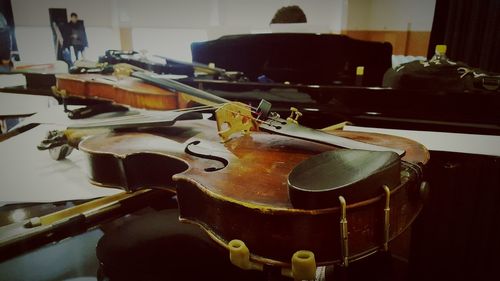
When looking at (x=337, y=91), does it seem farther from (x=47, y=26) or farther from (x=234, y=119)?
(x=47, y=26)

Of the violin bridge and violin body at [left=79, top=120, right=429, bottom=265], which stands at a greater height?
the violin bridge

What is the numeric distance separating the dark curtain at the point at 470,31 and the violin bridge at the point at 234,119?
251 centimetres

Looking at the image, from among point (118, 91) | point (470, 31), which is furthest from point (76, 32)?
point (470, 31)

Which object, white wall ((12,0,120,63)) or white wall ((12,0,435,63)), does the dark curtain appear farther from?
white wall ((12,0,120,63))

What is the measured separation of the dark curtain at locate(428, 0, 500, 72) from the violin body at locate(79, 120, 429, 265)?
2437 millimetres

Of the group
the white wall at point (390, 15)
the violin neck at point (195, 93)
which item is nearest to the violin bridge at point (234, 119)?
the violin neck at point (195, 93)

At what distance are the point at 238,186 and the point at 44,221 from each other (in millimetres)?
432

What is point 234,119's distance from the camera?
40.7 inches

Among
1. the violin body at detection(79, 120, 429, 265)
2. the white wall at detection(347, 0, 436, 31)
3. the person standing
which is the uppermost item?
the white wall at detection(347, 0, 436, 31)

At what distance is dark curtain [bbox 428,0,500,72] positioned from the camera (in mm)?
2756

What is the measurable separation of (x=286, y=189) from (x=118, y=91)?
141 cm

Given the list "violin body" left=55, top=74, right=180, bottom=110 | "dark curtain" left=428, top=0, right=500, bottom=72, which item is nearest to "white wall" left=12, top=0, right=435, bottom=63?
"violin body" left=55, top=74, right=180, bottom=110

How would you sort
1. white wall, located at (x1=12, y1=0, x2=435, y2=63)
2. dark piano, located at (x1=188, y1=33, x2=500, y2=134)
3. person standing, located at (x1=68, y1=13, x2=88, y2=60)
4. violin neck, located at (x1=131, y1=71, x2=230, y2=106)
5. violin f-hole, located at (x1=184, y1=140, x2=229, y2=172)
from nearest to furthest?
violin f-hole, located at (x1=184, y1=140, x2=229, y2=172) → violin neck, located at (x1=131, y1=71, x2=230, y2=106) → dark piano, located at (x1=188, y1=33, x2=500, y2=134) → white wall, located at (x1=12, y1=0, x2=435, y2=63) → person standing, located at (x1=68, y1=13, x2=88, y2=60)

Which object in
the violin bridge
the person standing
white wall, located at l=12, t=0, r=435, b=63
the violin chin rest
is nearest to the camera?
the violin chin rest
